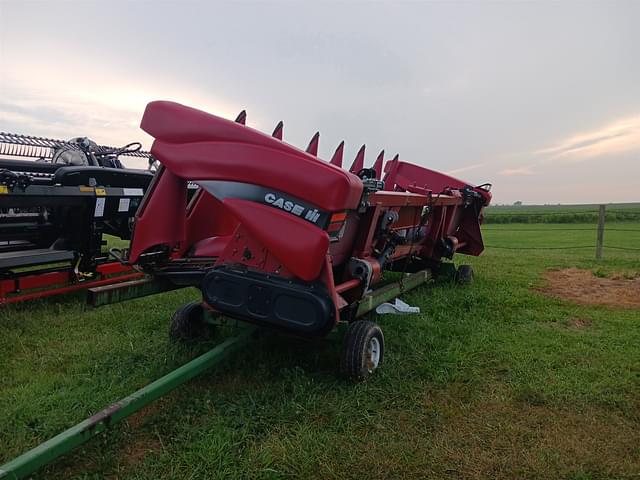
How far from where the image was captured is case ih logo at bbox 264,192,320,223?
2721mm

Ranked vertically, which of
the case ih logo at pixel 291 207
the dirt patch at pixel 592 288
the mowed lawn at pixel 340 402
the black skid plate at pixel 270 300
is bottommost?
the mowed lawn at pixel 340 402

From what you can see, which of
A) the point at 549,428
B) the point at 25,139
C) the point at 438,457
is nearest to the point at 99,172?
the point at 25,139

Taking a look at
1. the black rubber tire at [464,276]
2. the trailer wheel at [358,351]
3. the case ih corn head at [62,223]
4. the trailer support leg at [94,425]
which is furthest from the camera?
the black rubber tire at [464,276]

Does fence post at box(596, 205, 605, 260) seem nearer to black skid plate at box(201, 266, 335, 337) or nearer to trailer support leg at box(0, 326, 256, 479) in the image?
black skid plate at box(201, 266, 335, 337)

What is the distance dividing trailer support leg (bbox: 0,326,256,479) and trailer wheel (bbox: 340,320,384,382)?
2.49ft

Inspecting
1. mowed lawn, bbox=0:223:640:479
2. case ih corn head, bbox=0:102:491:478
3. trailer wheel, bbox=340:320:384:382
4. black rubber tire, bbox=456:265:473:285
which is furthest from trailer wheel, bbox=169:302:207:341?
black rubber tire, bbox=456:265:473:285

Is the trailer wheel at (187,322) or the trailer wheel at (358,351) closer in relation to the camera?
the trailer wheel at (358,351)

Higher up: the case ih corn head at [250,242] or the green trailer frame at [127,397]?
the case ih corn head at [250,242]

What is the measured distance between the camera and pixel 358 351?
10.1 feet

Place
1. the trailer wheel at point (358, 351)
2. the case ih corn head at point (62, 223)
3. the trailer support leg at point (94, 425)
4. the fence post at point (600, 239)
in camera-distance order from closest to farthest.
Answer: the trailer support leg at point (94, 425), the trailer wheel at point (358, 351), the case ih corn head at point (62, 223), the fence post at point (600, 239)

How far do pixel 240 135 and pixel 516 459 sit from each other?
2.23m

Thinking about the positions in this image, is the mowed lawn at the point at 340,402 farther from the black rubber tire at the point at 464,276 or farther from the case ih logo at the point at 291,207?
the black rubber tire at the point at 464,276

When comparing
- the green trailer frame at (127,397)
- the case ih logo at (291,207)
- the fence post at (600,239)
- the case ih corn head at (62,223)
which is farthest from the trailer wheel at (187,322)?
the fence post at (600,239)

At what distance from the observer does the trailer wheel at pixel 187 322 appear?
12.1 feet
